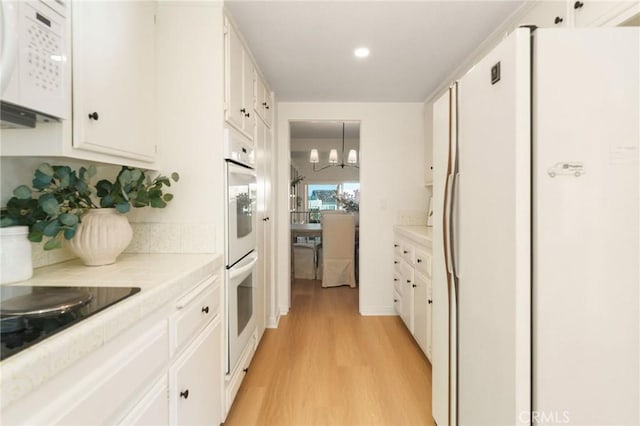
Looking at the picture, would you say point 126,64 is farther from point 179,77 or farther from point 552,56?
point 552,56

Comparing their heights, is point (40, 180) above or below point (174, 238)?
above

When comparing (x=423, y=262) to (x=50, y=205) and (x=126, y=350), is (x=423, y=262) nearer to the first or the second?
(x=126, y=350)

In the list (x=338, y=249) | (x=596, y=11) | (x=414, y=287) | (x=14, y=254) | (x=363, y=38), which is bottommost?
(x=414, y=287)

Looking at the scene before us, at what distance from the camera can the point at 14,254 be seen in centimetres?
104

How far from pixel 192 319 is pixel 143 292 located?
0.36 m

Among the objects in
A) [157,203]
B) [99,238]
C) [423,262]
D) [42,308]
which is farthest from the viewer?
[423,262]

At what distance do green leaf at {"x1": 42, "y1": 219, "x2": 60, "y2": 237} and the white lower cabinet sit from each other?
2055mm

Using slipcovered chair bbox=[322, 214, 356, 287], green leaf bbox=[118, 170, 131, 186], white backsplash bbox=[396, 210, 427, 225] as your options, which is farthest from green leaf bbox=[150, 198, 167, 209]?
slipcovered chair bbox=[322, 214, 356, 287]

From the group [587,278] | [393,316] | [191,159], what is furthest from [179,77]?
[393,316]

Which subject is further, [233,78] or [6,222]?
[233,78]

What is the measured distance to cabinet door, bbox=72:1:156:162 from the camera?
1.07 meters

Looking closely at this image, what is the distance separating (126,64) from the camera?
1.31 m

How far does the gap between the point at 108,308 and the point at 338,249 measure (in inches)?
139

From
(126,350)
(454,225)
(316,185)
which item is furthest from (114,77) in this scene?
(316,185)
